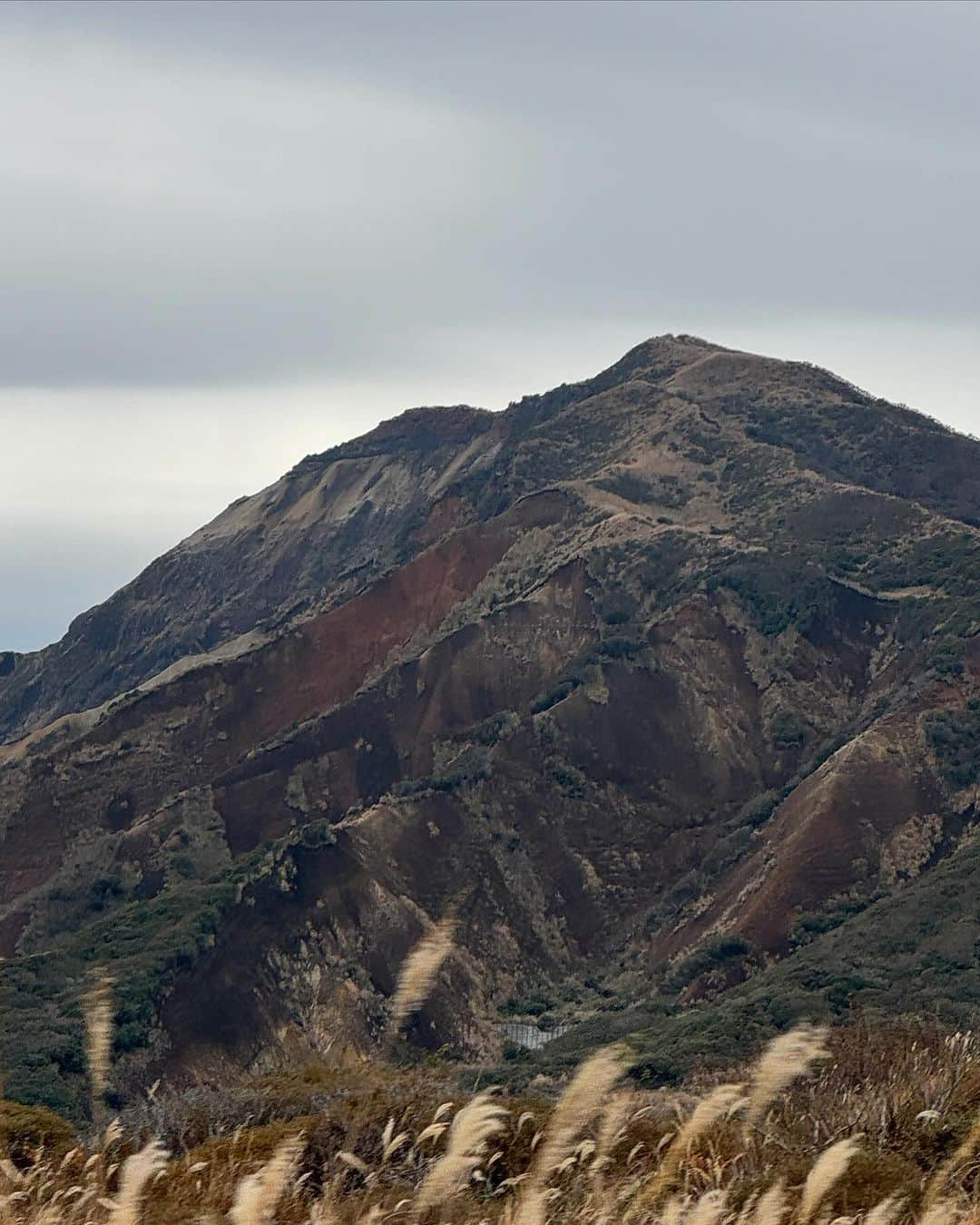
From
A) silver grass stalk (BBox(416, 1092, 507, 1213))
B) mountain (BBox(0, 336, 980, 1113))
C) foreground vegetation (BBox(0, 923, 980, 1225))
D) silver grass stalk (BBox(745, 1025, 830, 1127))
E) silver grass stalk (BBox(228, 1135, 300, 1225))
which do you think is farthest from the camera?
mountain (BBox(0, 336, 980, 1113))

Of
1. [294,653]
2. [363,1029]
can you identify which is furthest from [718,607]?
[363,1029]

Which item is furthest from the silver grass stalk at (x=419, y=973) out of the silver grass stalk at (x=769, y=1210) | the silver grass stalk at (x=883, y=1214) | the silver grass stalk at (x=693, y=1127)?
the silver grass stalk at (x=883, y=1214)

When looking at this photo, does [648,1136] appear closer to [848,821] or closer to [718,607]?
[848,821]

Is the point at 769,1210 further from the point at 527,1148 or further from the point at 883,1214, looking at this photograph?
the point at 527,1148

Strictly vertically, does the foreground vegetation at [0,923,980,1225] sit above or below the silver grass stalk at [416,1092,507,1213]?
below

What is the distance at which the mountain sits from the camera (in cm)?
5341

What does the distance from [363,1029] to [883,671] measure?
3207cm

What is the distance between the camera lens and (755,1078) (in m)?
8.17

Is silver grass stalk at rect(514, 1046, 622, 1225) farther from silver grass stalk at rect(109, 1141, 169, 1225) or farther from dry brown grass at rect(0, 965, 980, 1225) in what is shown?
silver grass stalk at rect(109, 1141, 169, 1225)

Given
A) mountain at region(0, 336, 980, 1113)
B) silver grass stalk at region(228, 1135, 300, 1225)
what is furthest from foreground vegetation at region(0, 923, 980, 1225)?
mountain at region(0, 336, 980, 1113)

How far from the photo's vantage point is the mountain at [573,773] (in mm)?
53406

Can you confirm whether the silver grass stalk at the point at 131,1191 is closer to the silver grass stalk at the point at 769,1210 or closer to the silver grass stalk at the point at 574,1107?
the silver grass stalk at the point at 574,1107

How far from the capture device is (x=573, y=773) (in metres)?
69.9

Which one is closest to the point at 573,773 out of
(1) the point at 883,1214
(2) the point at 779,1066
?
(1) the point at 883,1214
